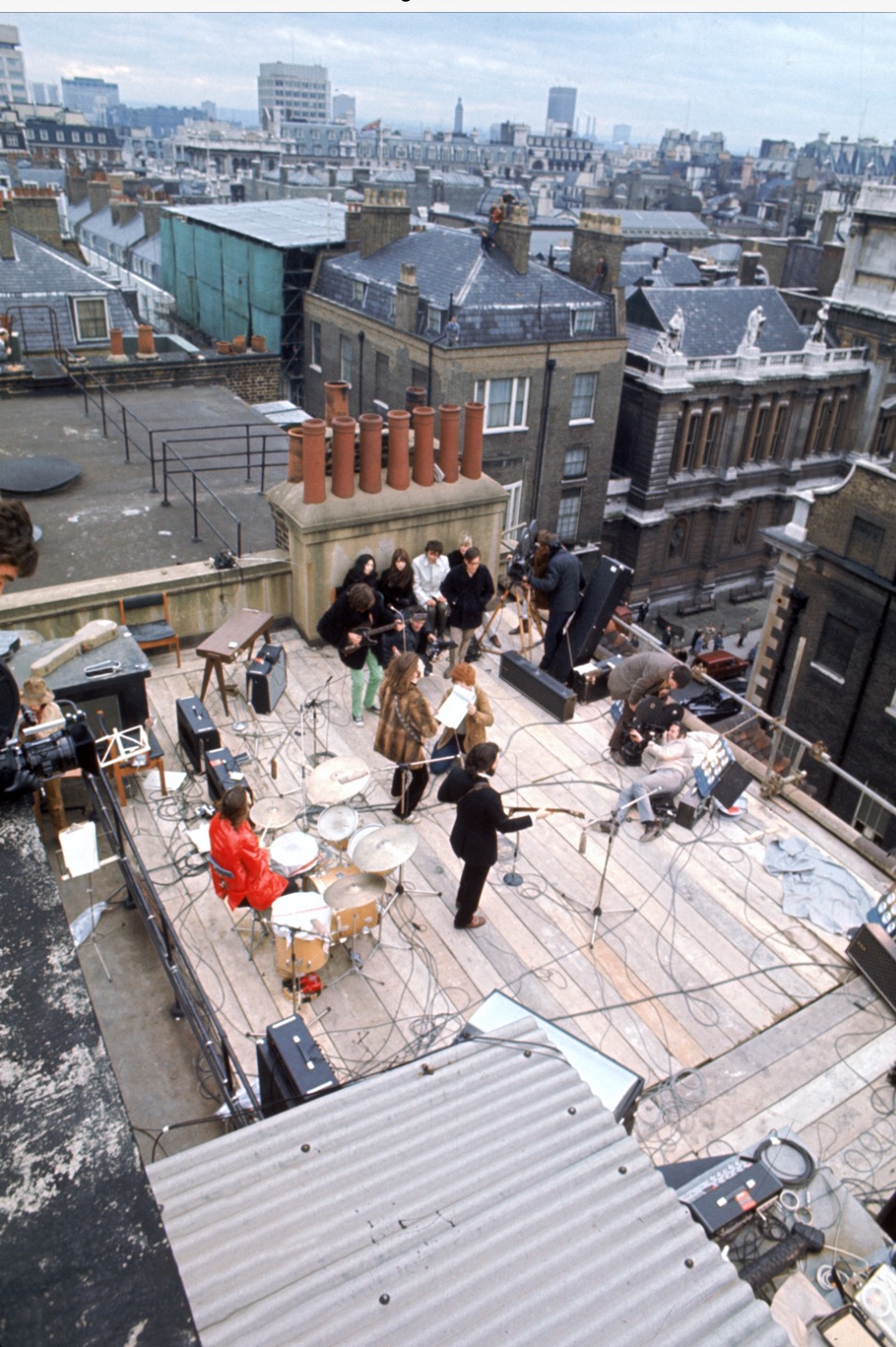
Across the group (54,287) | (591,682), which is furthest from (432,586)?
(54,287)

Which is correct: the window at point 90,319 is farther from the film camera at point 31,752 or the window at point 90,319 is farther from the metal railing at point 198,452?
the film camera at point 31,752

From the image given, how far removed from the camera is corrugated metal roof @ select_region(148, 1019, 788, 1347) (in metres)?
3.13

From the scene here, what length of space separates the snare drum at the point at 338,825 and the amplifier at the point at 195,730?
1.90 meters

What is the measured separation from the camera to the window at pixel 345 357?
37219mm

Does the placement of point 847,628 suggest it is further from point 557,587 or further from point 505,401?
point 557,587

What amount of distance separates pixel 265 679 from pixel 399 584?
1966mm

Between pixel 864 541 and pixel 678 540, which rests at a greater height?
pixel 864 541

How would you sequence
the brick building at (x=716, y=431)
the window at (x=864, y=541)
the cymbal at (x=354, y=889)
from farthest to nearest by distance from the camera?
the brick building at (x=716, y=431) → the window at (x=864, y=541) → the cymbal at (x=354, y=889)

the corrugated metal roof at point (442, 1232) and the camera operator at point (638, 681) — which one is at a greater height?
the corrugated metal roof at point (442, 1232)

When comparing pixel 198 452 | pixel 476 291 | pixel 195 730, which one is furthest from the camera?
pixel 476 291

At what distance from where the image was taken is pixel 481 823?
7457 mm

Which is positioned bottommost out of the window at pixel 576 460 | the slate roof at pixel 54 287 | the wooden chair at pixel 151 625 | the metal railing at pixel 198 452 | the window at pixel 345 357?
the window at pixel 576 460

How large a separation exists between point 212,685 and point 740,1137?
7502 mm

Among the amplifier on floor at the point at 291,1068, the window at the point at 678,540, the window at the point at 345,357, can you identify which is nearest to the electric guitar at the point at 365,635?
the amplifier on floor at the point at 291,1068
